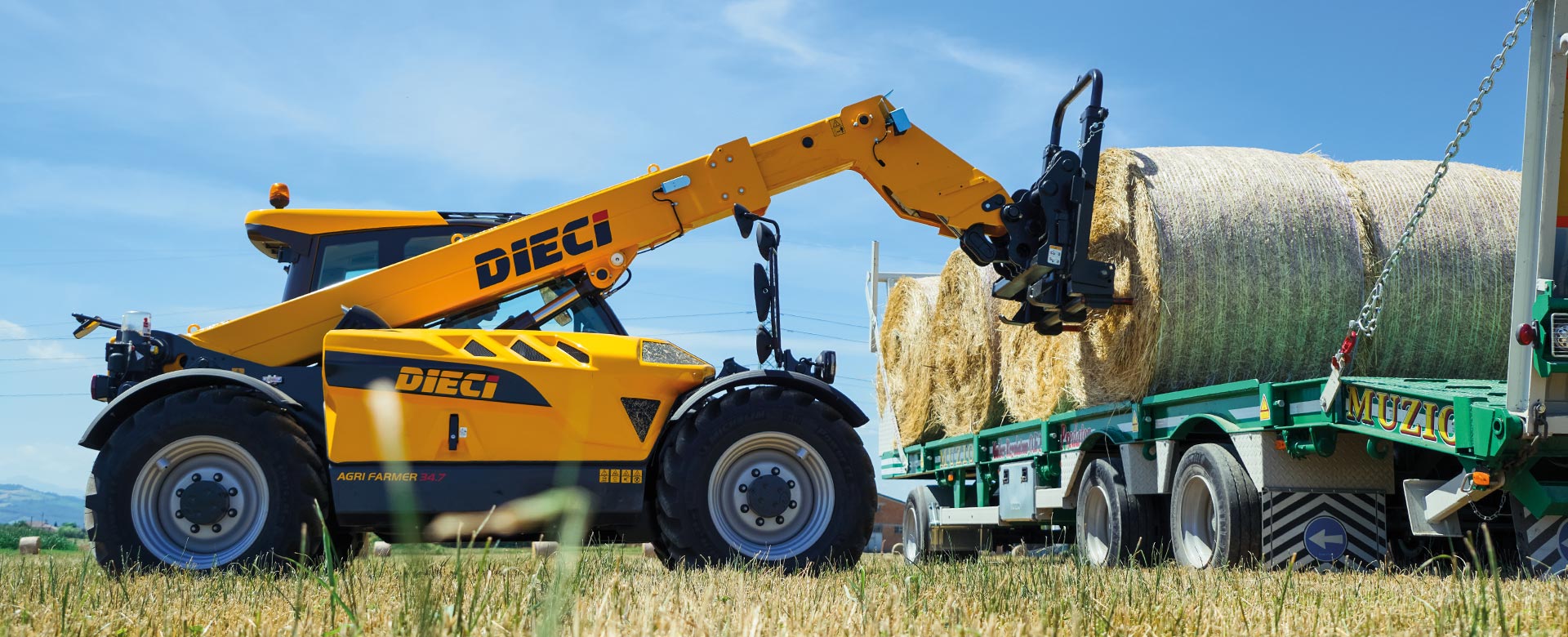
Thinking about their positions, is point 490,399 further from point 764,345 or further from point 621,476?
point 764,345

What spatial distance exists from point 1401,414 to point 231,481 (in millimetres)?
5619

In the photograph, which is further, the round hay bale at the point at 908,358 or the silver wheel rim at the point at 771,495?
the round hay bale at the point at 908,358

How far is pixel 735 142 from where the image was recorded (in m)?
7.32

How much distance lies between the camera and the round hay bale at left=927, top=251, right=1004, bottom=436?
1044cm

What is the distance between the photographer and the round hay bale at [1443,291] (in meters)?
7.73

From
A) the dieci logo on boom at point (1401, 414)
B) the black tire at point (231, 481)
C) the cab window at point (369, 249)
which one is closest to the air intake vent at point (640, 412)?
the black tire at point (231, 481)

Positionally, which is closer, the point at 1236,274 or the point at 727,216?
the point at 727,216

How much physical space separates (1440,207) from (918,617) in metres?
6.04

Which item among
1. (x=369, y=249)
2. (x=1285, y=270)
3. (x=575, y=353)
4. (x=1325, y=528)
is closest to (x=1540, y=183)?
(x=1285, y=270)

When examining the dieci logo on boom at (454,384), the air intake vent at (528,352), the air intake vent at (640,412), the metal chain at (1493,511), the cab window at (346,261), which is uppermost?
the cab window at (346,261)

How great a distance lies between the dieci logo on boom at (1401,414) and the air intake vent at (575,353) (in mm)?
3817

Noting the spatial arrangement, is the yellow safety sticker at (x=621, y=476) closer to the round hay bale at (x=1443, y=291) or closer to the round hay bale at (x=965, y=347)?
the round hay bale at (x=1443, y=291)

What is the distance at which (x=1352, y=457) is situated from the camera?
7.07m

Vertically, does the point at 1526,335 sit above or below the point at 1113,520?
above
